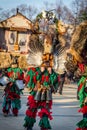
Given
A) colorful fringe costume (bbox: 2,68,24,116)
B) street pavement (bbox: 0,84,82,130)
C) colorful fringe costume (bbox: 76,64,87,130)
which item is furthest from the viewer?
colorful fringe costume (bbox: 2,68,24,116)

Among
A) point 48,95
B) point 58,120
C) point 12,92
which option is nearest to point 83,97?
point 48,95

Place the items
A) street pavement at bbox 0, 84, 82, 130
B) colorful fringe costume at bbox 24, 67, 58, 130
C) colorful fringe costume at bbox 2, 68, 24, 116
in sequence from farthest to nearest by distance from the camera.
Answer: colorful fringe costume at bbox 2, 68, 24, 116
street pavement at bbox 0, 84, 82, 130
colorful fringe costume at bbox 24, 67, 58, 130

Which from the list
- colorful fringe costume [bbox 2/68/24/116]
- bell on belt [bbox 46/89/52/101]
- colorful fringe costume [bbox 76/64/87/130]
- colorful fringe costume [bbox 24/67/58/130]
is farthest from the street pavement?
colorful fringe costume [bbox 76/64/87/130]

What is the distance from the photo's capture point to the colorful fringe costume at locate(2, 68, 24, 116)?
41.3 ft

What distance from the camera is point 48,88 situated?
32.0 ft

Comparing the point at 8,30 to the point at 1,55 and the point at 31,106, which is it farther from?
the point at 31,106

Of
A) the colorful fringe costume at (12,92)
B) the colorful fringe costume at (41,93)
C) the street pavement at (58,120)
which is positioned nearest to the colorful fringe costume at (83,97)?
the colorful fringe costume at (41,93)

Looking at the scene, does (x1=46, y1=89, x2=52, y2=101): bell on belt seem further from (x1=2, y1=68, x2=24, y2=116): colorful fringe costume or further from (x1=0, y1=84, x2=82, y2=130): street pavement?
(x1=2, y1=68, x2=24, y2=116): colorful fringe costume

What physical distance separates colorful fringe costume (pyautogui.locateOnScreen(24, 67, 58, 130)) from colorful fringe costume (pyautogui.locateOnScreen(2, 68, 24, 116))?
8.82 ft

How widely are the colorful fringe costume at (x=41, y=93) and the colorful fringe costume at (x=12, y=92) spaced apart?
8.82ft

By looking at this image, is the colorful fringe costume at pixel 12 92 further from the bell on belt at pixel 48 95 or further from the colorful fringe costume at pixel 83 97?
the colorful fringe costume at pixel 83 97

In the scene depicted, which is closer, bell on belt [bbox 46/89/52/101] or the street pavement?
bell on belt [bbox 46/89/52/101]

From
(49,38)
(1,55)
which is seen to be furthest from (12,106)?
(1,55)

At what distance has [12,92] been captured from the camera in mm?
12805
